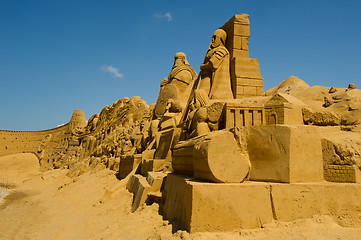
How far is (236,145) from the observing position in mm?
3395

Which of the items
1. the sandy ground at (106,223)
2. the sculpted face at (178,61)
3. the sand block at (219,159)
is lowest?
the sandy ground at (106,223)

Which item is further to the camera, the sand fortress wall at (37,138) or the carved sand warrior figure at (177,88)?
the sand fortress wall at (37,138)

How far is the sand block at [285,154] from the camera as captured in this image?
3277mm

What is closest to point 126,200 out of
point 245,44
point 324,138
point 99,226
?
point 99,226

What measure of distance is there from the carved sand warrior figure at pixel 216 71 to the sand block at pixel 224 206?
4.43 m

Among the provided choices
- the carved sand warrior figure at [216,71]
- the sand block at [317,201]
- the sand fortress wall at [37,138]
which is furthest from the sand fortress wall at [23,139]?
the sand block at [317,201]

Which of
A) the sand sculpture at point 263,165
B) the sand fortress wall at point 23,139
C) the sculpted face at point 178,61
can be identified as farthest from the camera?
the sand fortress wall at point 23,139

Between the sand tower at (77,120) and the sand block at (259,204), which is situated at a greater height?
the sand tower at (77,120)

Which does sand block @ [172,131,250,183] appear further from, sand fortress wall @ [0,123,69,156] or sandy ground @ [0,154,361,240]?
sand fortress wall @ [0,123,69,156]

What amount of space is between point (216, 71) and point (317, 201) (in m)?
5.08

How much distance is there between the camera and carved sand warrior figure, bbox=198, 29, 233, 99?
739cm

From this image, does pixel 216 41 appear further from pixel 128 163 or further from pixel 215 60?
pixel 128 163

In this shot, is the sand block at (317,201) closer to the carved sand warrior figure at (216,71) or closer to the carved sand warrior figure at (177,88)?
the carved sand warrior figure at (216,71)

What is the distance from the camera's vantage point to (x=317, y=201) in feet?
10.5
